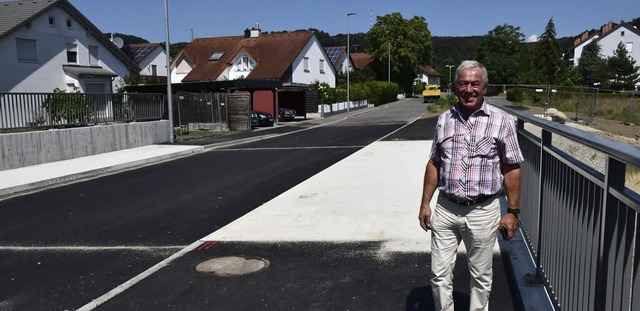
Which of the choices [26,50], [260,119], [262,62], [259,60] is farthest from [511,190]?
[259,60]

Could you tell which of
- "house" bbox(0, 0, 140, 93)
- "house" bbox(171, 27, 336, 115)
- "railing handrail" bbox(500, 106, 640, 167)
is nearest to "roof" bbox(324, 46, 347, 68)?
"house" bbox(171, 27, 336, 115)

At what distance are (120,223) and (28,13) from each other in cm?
3038

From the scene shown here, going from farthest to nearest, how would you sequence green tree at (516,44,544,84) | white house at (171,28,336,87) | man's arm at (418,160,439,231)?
green tree at (516,44,544,84) → white house at (171,28,336,87) → man's arm at (418,160,439,231)

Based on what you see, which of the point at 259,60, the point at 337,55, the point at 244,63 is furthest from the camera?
the point at 337,55

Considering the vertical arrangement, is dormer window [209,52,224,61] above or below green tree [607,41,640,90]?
above

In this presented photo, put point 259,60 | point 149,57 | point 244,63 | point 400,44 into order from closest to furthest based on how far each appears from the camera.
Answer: point 259,60 < point 244,63 < point 149,57 < point 400,44

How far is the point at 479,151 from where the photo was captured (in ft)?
11.3

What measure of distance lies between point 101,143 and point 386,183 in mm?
11083

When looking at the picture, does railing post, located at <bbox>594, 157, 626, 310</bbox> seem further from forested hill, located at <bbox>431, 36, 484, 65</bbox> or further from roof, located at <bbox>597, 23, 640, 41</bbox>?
forested hill, located at <bbox>431, 36, 484, 65</bbox>

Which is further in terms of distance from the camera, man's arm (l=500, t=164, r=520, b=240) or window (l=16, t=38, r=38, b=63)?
window (l=16, t=38, r=38, b=63)

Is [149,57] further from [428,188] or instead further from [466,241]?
[466,241]

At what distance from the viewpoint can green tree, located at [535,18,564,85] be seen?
85.9 meters

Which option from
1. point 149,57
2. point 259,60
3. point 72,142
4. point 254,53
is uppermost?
point 149,57

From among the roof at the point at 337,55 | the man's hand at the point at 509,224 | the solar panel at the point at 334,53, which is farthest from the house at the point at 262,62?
the man's hand at the point at 509,224
